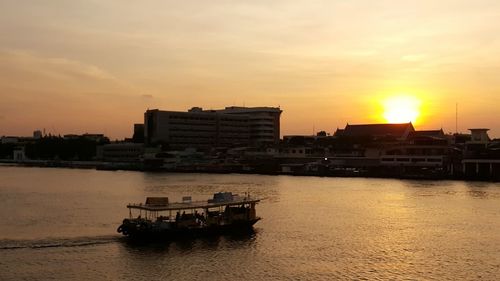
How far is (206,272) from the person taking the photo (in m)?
22.5

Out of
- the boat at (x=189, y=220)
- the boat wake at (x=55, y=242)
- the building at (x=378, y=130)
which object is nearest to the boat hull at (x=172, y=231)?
the boat at (x=189, y=220)

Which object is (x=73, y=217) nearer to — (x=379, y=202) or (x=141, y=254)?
(x=141, y=254)

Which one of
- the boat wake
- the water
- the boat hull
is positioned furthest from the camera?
the boat hull

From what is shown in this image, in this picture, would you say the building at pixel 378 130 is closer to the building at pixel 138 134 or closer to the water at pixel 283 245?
the building at pixel 138 134

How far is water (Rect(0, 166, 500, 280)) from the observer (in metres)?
22.4

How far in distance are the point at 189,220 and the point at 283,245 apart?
4.89m

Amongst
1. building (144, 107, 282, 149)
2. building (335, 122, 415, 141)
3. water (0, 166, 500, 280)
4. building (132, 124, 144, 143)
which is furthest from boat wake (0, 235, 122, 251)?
building (132, 124, 144, 143)

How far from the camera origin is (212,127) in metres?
131

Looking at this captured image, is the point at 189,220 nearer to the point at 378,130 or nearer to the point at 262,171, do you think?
the point at 262,171

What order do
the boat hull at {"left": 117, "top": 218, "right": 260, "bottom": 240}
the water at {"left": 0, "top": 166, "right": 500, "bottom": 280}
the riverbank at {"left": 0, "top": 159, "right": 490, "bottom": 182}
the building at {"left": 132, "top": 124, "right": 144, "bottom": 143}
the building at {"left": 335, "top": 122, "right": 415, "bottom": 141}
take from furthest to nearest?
1. the building at {"left": 132, "top": 124, "right": 144, "bottom": 143}
2. the building at {"left": 335, "top": 122, "right": 415, "bottom": 141}
3. the riverbank at {"left": 0, "top": 159, "right": 490, "bottom": 182}
4. the boat hull at {"left": 117, "top": 218, "right": 260, "bottom": 240}
5. the water at {"left": 0, "top": 166, "right": 500, "bottom": 280}

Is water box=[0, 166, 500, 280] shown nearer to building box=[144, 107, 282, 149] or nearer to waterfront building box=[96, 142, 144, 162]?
building box=[144, 107, 282, 149]

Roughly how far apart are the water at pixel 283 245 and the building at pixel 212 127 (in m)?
78.2

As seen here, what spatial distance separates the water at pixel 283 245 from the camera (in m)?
22.4

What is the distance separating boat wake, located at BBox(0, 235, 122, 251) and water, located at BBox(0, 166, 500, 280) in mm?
44
